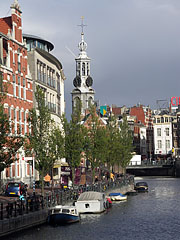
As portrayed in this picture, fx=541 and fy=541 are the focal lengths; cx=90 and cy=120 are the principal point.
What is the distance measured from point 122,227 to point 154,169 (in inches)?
4435

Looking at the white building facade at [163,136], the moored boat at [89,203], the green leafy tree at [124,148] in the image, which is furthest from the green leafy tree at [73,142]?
the white building facade at [163,136]

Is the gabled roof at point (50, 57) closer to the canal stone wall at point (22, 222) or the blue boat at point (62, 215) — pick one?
the blue boat at point (62, 215)

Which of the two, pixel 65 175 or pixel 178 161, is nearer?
pixel 65 175

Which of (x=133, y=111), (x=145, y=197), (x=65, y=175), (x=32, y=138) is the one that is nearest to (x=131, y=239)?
(x=32, y=138)

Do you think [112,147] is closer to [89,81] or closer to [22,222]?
[22,222]

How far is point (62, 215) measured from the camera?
47.3 metres

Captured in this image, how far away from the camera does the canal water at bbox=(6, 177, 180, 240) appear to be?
42000 millimetres

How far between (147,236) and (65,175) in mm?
26280

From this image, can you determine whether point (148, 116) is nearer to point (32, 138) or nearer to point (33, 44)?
point (33, 44)

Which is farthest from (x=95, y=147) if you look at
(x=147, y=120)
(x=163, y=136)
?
(x=147, y=120)

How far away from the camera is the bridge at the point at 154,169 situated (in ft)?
502

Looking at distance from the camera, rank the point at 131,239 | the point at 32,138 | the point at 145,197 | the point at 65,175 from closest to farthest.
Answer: the point at 131,239 → the point at 32,138 → the point at 65,175 → the point at 145,197

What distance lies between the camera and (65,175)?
67625 millimetres

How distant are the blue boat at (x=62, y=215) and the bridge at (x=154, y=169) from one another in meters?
105
